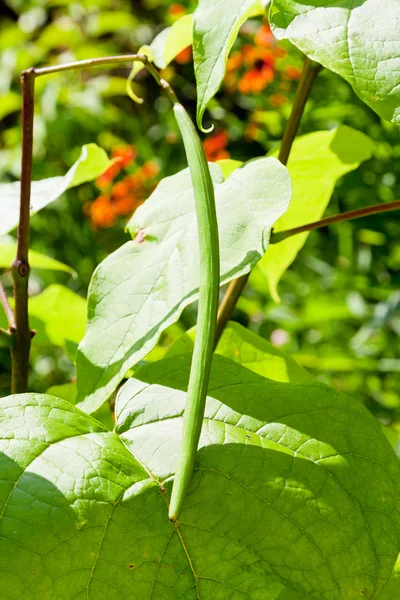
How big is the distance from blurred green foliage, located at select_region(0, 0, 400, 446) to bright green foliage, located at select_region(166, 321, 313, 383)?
0.28m

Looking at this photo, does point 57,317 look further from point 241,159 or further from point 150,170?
point 241,159

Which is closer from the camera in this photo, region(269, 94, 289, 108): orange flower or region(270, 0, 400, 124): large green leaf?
region(270, 0, 400, 124): large green leaf

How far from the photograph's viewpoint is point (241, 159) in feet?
7.52

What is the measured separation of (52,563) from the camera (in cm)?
38

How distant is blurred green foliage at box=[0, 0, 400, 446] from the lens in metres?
1.76

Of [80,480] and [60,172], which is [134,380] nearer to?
[80,480]

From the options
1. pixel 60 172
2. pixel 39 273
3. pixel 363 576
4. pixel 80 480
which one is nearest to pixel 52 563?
pixel 80 480

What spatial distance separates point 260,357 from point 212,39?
1.00ft

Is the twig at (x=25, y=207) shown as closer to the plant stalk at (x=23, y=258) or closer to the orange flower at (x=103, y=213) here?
the plant stalk at (x=23, y=258)

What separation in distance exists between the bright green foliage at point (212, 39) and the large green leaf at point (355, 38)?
0.09 feet

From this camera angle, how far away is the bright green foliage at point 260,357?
659mm

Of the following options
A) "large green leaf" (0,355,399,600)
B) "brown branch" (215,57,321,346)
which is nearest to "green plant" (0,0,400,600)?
"large green leaf" (0,355,399,600)

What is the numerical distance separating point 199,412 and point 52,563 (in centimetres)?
11

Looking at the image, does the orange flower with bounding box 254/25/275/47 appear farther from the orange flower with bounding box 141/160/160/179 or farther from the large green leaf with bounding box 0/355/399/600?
the large green leaf with bounding box 0/355/399/600
